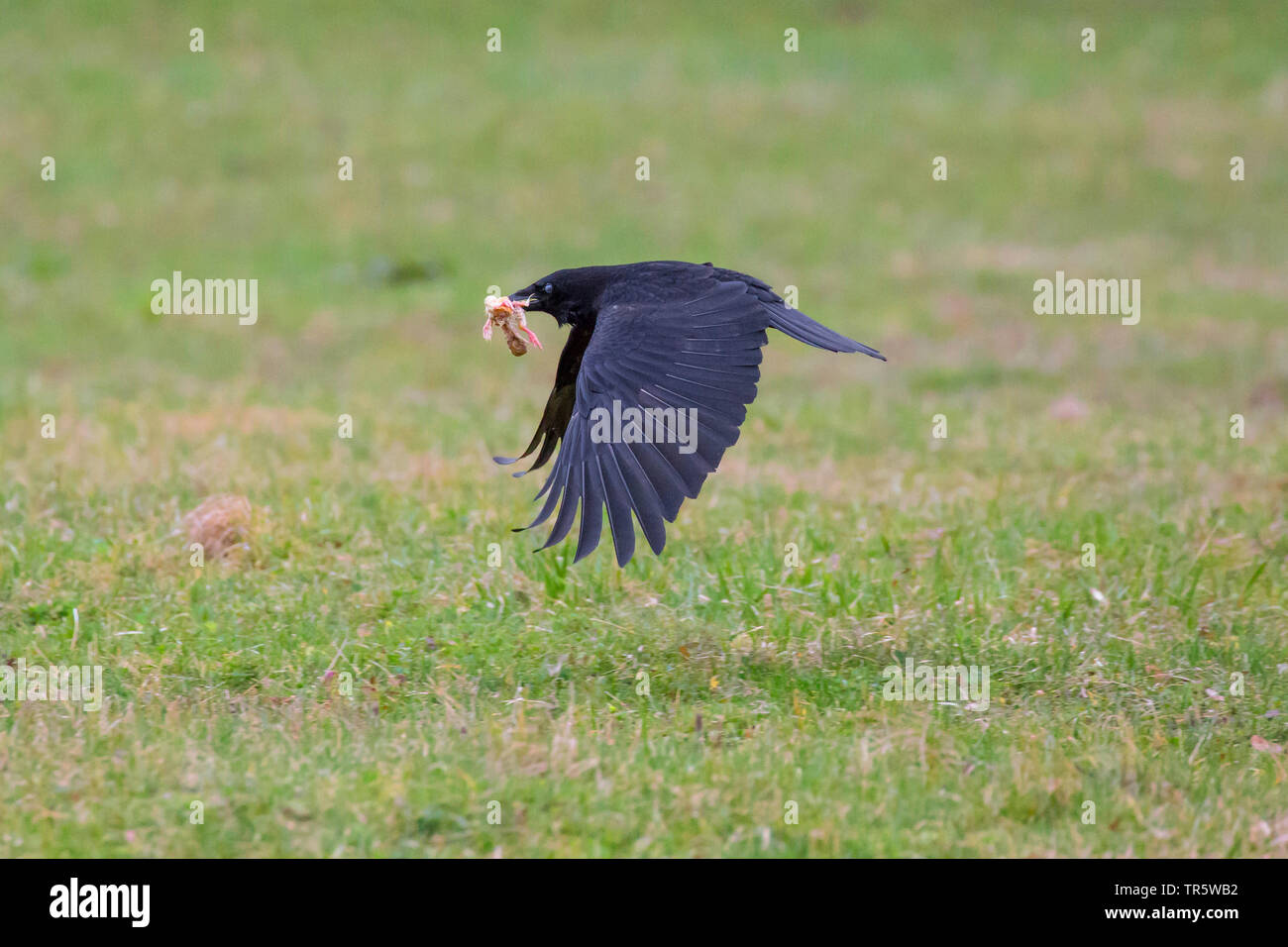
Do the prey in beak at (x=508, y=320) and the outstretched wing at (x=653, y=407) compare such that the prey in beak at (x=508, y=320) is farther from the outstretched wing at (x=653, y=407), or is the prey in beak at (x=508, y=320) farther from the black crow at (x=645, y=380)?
the outstretched wing at (x=653, y=407)

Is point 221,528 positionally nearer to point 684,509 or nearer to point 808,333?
point 684,509

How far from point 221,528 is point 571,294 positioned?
84.7 inches

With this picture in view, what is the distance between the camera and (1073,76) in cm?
2753

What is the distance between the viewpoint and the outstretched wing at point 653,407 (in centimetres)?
517

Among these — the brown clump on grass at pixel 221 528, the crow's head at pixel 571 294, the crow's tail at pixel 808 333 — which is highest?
the crow's head at pixel 571 294

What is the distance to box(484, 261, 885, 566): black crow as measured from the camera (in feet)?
17.1

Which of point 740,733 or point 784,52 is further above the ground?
point 784,52

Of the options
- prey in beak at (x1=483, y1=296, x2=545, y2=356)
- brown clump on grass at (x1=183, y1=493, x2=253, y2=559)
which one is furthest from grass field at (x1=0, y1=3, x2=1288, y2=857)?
prey in beak at (x1=483, y1=296, x2=545, y2=356)

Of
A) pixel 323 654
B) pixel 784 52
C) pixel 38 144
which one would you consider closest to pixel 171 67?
pixel 38 144

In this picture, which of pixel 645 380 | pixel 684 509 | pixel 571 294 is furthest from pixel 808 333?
pixel 684 509

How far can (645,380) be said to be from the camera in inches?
231

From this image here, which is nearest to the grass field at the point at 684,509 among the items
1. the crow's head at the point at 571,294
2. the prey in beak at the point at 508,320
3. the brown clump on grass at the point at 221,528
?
the brown clump on grass at the point at 221,528
